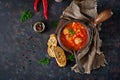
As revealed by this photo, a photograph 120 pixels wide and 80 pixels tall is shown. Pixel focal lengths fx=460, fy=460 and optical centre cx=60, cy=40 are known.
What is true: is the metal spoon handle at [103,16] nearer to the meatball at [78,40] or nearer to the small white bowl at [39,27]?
the meatball at [78,40]

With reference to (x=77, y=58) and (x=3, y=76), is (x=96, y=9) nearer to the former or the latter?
(x=77, y=58)

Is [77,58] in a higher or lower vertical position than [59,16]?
lower

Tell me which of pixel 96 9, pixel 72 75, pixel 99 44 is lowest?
pixel 72 75

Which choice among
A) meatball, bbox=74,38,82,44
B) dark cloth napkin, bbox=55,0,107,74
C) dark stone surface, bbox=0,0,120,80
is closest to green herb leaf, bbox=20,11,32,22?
dark stone surface, bbox=0,0,120,80

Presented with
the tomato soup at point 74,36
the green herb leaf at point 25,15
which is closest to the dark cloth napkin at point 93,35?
the tomato soup at point 74,36

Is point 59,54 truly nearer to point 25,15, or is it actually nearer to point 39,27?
point 39,27

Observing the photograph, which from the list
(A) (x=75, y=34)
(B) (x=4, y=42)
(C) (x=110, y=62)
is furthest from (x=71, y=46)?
(B) (x=4, y=42)
